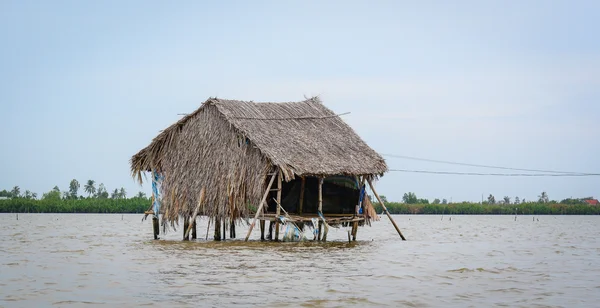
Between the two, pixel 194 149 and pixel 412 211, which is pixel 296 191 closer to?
pixel 194 149

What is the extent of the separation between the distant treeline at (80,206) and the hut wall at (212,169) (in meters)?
31.8

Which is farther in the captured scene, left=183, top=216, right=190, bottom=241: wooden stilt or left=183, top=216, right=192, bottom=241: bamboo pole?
left=183, top=216, right=190, bottom=241: wooden stilt

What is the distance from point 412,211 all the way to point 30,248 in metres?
51.1

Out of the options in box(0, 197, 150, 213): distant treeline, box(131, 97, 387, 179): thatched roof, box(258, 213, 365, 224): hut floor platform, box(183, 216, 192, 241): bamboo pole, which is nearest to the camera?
box(131, 97, 387, 179): thatched roof

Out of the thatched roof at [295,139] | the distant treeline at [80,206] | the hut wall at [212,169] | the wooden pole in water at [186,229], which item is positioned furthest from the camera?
the distant treeline at [80,206]

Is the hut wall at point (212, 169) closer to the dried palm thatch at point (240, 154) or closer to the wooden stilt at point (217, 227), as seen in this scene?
the dried palm thatch at point (240, 154)

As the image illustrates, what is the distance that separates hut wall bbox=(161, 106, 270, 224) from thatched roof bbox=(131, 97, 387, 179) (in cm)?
37

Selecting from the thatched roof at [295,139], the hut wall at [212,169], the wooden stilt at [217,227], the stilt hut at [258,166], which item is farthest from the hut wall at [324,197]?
the hut wall at [212,169]

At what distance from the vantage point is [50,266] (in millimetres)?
15883

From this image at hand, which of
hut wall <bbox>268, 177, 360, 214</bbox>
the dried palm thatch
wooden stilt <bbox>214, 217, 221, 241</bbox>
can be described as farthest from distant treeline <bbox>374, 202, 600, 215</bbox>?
wooden stilt <bbox>214, 217, 221, 241</bbox>

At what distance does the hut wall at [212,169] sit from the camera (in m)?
21.8

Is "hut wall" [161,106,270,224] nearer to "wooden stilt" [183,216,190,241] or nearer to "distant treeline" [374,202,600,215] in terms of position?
"wooden stilt" [183,216,190,241]

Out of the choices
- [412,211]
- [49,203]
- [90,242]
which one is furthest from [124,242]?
[412,211]

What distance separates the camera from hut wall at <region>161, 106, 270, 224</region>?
21.8 m
